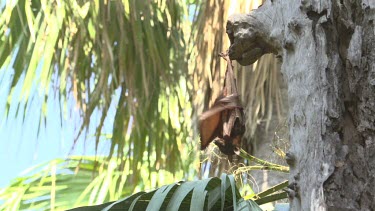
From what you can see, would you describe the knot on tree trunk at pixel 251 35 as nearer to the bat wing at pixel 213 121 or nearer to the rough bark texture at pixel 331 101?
the rough bark texture at pixel 331 101

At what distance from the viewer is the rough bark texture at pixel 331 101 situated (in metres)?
1.11

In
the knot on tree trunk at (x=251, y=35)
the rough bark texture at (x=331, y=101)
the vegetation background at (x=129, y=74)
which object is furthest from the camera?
the vegetation background at (x=129, y=74)

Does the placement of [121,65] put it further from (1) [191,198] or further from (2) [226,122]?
(1) [191,198]

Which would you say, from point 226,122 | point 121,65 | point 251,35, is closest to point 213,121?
point 226,122

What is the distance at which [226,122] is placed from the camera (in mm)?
1826

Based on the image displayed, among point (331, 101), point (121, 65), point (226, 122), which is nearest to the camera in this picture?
point (331, 101)

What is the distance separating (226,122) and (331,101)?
683 millimetres

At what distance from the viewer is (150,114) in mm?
3314

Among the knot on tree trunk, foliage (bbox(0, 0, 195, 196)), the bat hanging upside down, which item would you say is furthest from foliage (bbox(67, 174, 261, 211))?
foliage (bbox(0, 0, 195, 196))

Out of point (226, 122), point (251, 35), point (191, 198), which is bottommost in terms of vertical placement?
point (191, 198)

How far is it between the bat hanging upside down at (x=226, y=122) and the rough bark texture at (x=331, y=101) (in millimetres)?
526

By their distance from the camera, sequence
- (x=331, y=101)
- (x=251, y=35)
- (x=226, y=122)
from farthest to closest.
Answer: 1. (x=226, y=122)
2. (x=251, y=35)
3. (x=331, y=101)

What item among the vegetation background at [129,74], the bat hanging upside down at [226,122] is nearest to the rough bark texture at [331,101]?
the bat hanging upside down at [226,122]

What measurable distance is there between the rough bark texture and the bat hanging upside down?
53cm
